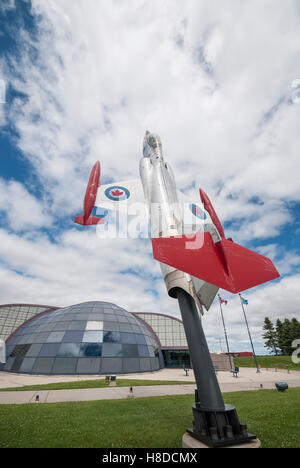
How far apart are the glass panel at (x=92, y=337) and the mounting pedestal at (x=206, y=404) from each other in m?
19.8

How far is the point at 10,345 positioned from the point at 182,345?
81.1ft

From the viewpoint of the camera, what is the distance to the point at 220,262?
15.6ft

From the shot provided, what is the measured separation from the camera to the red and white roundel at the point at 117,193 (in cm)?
907

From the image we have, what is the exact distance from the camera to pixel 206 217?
988 cm

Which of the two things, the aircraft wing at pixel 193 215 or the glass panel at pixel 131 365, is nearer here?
the aircraft wing at pixel 193 215

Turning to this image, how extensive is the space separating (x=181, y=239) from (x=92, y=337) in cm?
2167

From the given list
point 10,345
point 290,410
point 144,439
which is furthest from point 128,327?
point 144,439

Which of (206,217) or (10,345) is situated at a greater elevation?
(206,217)

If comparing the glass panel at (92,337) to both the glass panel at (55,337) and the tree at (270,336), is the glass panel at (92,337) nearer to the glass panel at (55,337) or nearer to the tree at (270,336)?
the glass panel at (55,337)

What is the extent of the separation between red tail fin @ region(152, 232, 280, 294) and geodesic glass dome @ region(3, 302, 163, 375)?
20.3 metres

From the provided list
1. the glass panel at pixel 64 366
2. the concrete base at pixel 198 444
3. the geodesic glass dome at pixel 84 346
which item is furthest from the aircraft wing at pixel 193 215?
the glass panel at pixel 64 366

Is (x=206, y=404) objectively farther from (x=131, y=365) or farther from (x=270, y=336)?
(x=270, y=336)
